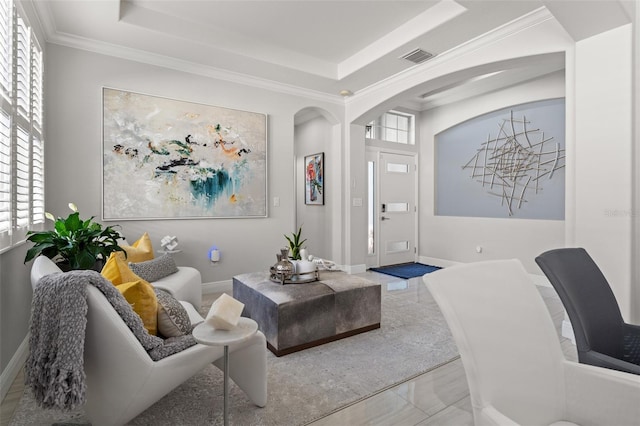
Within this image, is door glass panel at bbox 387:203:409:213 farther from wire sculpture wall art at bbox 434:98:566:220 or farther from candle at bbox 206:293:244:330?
candle at bbox 206:293:244:330

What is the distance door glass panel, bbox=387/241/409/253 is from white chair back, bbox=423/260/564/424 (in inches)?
182

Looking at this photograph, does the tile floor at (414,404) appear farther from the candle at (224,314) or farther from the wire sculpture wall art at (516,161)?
the wire sculpture wall art at (516,161)

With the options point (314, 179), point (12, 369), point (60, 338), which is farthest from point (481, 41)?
point (12, 369)

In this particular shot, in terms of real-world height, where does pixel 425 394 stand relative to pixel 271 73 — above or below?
below

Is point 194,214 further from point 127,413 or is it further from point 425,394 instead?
point 425,394

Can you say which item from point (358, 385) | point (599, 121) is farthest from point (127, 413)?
point (599, 121)

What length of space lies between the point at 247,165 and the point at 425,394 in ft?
10.6

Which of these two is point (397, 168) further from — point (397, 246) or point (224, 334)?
point (224, 334)

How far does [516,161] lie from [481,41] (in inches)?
81.9

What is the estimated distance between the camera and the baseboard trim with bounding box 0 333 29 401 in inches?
75.3

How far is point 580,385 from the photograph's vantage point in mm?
1079

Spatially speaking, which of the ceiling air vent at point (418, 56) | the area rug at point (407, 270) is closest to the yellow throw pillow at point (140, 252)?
the ceiling air vent at point (418, 56)

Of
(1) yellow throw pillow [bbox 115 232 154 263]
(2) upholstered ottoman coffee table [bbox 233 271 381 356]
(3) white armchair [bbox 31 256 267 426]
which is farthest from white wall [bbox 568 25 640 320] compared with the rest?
(1) yellow throw pillow [bbox 115 232 154 263]

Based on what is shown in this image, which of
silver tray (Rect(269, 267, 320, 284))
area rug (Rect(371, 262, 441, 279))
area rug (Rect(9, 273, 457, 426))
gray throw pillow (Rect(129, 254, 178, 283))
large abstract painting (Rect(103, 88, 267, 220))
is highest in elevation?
large abstract painting (Rect(103, 88, 267, 220))
